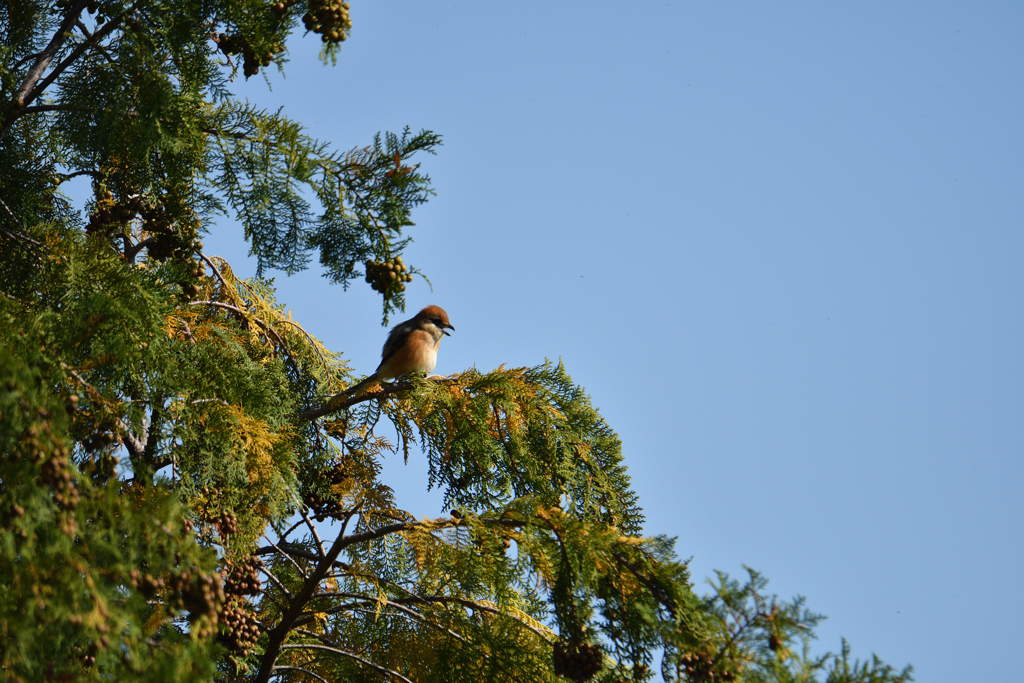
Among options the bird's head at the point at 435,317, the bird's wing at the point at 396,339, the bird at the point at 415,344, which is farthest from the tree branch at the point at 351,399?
the bird's head at the point at 435,317

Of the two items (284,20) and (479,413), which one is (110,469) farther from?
(284,20)

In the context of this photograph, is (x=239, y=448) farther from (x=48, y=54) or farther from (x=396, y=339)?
(x=396, y=339)

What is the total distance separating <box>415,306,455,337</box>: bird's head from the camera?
20.4 feet

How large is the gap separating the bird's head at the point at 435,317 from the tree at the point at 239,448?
1221mm

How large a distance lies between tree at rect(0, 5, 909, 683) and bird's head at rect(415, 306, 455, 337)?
122cm

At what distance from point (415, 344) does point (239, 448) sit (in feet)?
9.14

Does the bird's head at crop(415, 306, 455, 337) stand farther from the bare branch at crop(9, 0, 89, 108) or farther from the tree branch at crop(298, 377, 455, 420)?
the bare branch at crop(9, 0, 89, 108)

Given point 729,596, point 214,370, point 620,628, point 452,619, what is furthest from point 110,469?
point 729,596

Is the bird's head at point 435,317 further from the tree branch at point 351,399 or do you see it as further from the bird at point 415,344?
the tree branch at point 351,399

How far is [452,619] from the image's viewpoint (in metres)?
3.58

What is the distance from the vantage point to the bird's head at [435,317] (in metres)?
6.21

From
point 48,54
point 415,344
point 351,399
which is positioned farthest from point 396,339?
point 48,54

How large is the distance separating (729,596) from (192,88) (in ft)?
9.44

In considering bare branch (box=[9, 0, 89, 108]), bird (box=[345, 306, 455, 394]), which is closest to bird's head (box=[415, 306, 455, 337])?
bird (box=[345, 306, 455, 394])
